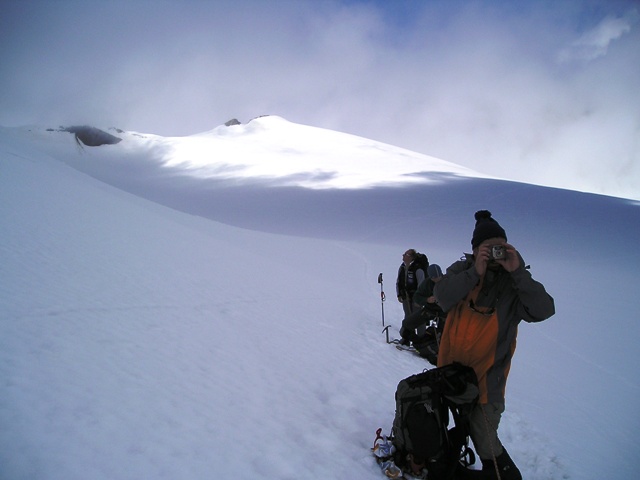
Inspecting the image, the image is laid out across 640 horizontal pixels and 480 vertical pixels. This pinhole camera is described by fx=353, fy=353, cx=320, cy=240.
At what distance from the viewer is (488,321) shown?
242cm

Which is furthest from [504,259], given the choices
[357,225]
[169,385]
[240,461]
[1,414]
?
[357,225]

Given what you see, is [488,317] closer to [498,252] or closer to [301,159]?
[498,252]

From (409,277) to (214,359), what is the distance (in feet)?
11.4

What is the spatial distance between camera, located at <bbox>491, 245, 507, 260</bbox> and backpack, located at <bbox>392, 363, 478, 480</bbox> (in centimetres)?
80

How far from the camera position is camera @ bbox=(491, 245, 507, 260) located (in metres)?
2.28

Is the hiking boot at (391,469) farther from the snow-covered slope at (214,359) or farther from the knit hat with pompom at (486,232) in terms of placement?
the knit hat with pompom at (486,232)

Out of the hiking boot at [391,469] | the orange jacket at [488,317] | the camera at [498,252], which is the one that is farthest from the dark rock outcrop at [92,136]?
the camera at [498,252]

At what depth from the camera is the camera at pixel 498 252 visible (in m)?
2.28

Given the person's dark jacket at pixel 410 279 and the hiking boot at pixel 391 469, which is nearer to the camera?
the hiking boot at pixel 391 469

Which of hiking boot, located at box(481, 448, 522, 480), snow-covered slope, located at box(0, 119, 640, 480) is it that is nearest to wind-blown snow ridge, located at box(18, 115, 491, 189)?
snow-covered slope, located at box(0, 119, 640, 480)

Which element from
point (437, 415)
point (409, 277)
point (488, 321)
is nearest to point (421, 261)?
point (409, 277)

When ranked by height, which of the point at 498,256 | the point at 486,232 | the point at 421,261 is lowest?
the point at 421,261

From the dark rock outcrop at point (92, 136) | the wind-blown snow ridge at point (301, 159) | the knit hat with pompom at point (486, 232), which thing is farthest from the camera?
the dark rock outcrop at point (92, 136)

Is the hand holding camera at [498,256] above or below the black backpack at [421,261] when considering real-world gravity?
above
